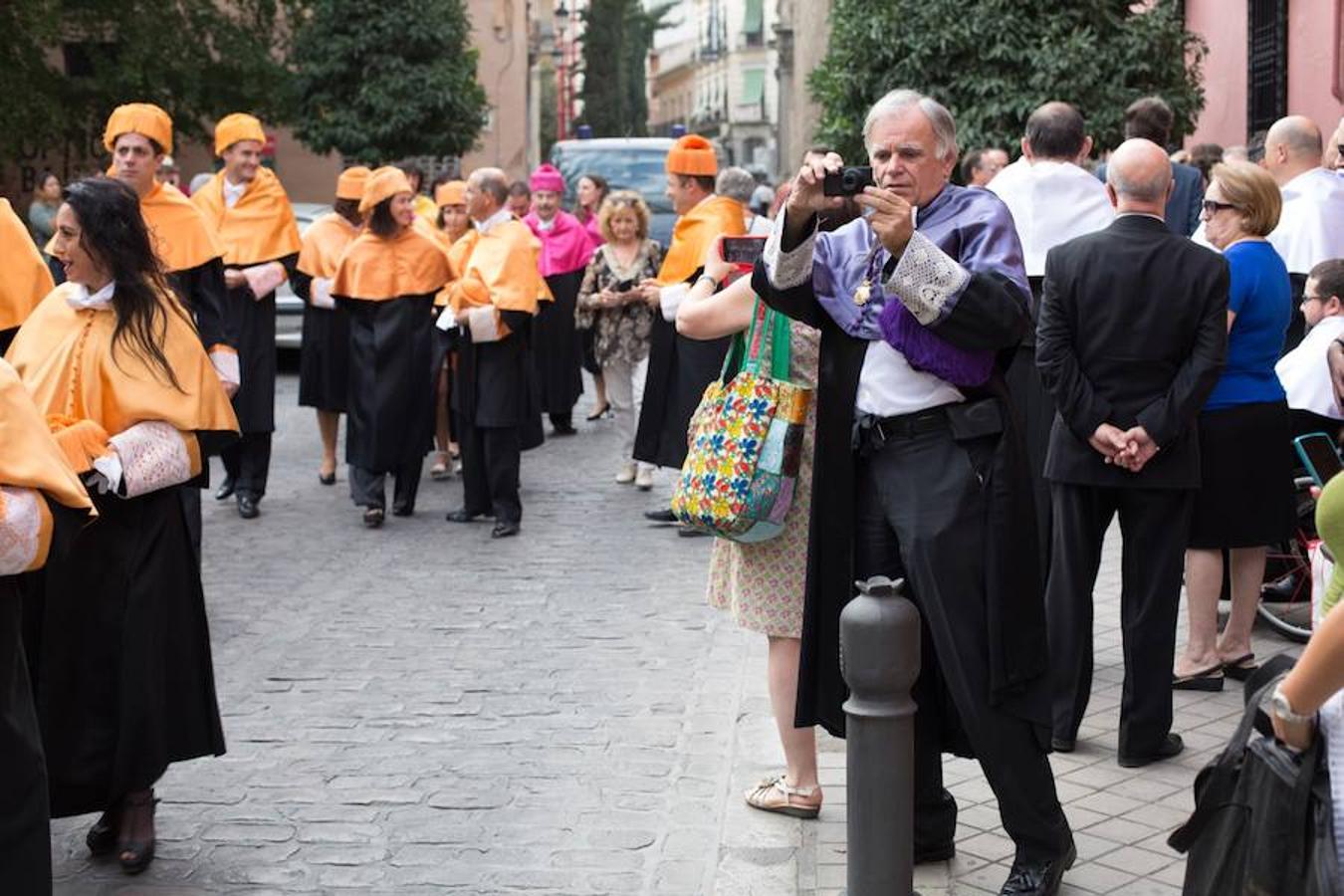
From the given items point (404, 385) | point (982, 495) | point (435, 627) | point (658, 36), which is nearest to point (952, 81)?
point (404, 385)

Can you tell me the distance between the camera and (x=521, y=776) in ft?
21.4

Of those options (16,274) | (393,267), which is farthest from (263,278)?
(16,274)

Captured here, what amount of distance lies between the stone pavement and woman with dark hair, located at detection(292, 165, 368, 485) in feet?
8.62

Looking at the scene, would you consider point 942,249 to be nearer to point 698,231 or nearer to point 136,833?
point 136,833

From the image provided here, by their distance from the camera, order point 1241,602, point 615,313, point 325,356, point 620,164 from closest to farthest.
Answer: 1. point 1241,602
2. point 325,356
3. point 615,313
4. point 620,164

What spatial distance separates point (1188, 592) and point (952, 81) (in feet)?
28.1

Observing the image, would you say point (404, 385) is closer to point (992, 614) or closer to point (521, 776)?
point (521, 776)

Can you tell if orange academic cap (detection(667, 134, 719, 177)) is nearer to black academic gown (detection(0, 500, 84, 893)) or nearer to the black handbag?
black academic gown (detection(0, 500, 84, 893))

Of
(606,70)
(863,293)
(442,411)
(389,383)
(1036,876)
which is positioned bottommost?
(442,411)

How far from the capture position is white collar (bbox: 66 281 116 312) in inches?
219

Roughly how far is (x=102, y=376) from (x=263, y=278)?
666 centimetres

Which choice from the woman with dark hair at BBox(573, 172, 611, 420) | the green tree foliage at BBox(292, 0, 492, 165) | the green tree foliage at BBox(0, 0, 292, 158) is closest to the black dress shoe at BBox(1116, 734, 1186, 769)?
the woman with dark hair at BBox(573, 172, 611, 420)

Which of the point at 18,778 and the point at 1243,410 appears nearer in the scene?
the point at 18,778

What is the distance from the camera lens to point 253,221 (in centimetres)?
1220
